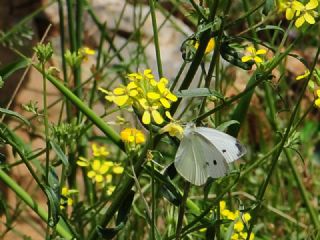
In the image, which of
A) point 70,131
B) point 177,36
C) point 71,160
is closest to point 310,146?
point 177,36

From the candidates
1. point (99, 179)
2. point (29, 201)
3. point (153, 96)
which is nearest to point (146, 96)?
point (153, 96)

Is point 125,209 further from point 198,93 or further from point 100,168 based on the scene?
point 100,168

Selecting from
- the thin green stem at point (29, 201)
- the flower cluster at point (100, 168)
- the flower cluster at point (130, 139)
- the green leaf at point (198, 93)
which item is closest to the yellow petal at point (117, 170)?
the flower cluster at point (100, 168)

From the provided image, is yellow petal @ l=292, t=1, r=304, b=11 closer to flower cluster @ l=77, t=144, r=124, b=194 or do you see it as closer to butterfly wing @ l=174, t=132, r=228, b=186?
butterfly wing @ l=174, t=132, r=228, b=186

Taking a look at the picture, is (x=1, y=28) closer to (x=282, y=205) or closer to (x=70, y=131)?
(x=282, y=205)

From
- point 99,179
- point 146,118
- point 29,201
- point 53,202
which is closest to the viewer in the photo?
point 146,118

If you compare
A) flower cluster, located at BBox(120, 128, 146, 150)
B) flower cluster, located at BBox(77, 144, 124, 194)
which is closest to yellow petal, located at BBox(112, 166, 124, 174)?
flower cluster, located at BBox(77, 144, 124, 194)
